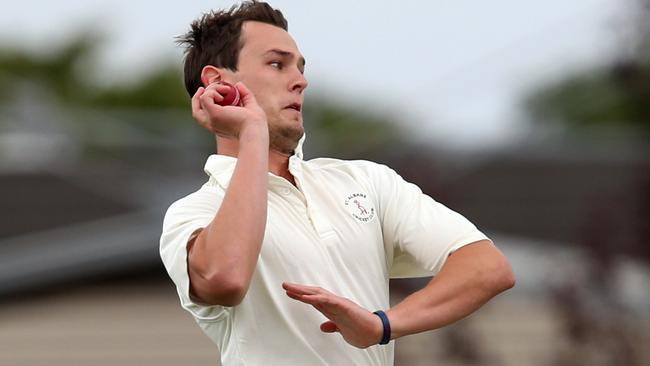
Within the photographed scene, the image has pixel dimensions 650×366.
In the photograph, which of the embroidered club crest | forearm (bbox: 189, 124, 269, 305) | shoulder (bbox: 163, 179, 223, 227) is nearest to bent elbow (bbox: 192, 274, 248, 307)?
forearm (bbox: 189, 124, 269, 305)

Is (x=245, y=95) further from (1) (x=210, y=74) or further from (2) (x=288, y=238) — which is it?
(2) (x=288, y=238)

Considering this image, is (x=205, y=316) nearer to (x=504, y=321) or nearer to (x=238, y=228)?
(x=238, y=228)

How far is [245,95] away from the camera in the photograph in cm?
365

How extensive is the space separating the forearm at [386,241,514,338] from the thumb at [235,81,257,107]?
0.62m

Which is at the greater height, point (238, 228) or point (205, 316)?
point (238, 228)

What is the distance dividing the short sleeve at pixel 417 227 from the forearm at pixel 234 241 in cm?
48

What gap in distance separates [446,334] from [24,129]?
12.4 metres

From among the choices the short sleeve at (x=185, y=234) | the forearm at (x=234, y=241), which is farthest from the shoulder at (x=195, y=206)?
the forearm at (x=234, y=241)

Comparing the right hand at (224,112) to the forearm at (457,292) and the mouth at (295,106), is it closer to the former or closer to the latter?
the mouth at (295,106)

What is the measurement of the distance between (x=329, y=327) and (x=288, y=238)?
0.94ft

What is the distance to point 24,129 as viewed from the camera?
70.6 ft

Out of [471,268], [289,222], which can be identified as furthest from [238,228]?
[471,268]

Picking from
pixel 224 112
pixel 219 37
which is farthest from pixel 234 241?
pixel 219 37

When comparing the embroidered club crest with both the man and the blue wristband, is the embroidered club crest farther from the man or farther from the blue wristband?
the blue wristband
